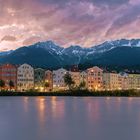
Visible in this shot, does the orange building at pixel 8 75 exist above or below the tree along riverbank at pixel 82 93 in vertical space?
above

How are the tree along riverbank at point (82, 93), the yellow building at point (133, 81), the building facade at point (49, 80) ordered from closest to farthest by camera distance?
1. the tree along riverbank at point (82, 93)
2. the building facade at point (49, 80)
3. the yellow building at point (133, 81)

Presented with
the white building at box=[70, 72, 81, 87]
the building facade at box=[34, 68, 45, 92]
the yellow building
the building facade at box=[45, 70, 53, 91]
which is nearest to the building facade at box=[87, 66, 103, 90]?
the white building at box=[70, 72, 81, 87]

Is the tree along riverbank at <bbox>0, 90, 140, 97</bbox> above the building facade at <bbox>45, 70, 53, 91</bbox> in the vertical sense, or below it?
below

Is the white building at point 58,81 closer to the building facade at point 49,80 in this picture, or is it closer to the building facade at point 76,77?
the building facade at point 49,80

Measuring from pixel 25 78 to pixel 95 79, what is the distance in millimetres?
32797

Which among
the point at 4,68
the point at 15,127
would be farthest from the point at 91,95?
the point at 15,127

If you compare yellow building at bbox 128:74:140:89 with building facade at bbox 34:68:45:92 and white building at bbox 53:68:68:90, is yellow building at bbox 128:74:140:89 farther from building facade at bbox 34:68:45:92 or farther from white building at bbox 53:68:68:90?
building facade at bbox 34:68:45:92

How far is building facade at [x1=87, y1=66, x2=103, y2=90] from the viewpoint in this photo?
577 ft

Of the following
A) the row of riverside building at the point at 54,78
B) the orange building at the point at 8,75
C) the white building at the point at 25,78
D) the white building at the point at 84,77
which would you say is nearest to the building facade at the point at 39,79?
the row of riverside building at the point at 54,78

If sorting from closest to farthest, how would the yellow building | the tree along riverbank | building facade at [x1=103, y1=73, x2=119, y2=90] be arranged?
the tree along riverbank, building facade at [x1=103, y1=73, x2=119, y2=90], the yellow building

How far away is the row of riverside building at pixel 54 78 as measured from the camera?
520 ft

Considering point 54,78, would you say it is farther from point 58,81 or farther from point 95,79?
point 95,79

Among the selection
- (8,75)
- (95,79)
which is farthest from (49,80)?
(95,79)

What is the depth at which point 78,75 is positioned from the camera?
178 meters
